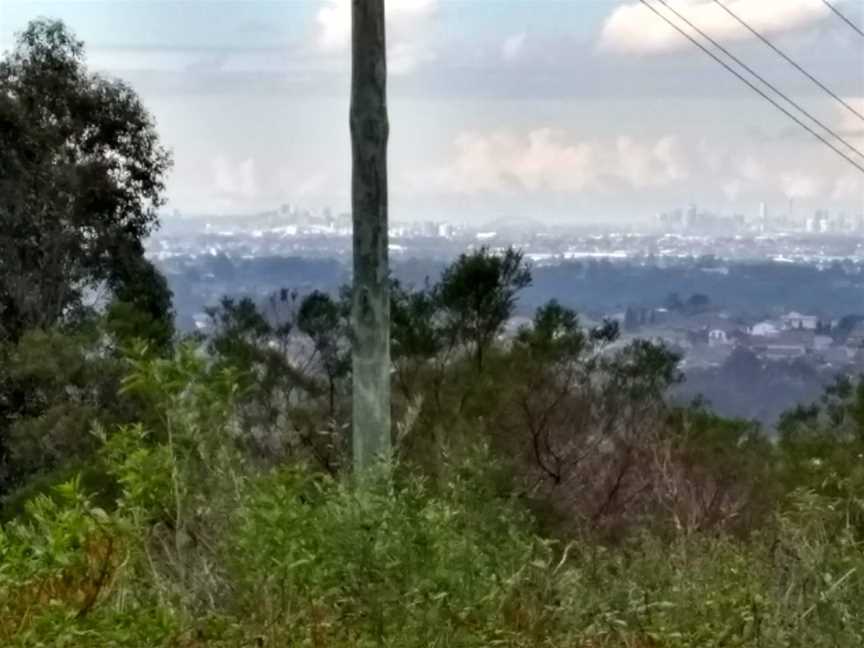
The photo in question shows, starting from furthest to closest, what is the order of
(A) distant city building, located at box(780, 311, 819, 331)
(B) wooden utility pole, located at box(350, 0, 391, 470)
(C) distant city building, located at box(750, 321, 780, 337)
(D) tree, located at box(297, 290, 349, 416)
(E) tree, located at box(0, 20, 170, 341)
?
(E) tree, located at box(0, 20, 170, 341)
(D) tree, located at box(297, 290, 349, 416)
(A) distant city building, located at box(780, 311, 819, 331)
(C) distant city building, located at box(750, 321, 780, 337)
(B) wooden utility pole, located at box(350, 0, 391, 470)

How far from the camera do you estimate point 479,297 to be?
1211 cm

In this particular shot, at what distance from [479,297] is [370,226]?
4.47 meters

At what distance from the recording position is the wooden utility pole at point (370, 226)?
7480 millimetres

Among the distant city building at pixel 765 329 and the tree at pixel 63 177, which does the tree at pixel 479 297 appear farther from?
the tree at pixel 63 177

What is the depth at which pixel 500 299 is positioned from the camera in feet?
39.7

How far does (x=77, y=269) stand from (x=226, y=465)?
42.3 ft

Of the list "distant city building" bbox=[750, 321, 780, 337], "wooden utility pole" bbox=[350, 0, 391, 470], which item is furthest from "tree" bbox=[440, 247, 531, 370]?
"wooden utility pole" bbox=[350, 0, 391, 470]

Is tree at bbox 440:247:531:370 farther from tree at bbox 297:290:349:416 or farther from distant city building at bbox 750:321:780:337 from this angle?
distant city building at bbox 750:321:780:337

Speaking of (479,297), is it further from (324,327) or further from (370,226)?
(370,226)

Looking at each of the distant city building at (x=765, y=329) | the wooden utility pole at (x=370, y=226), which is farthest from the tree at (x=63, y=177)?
the wooden utility pole at (x=370, y=226)

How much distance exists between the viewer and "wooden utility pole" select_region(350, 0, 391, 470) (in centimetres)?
748

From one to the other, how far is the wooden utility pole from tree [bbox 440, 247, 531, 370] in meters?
3.92

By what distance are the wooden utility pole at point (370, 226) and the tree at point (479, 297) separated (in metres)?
3.92

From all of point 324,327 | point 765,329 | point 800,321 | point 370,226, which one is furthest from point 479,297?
point 370,226
